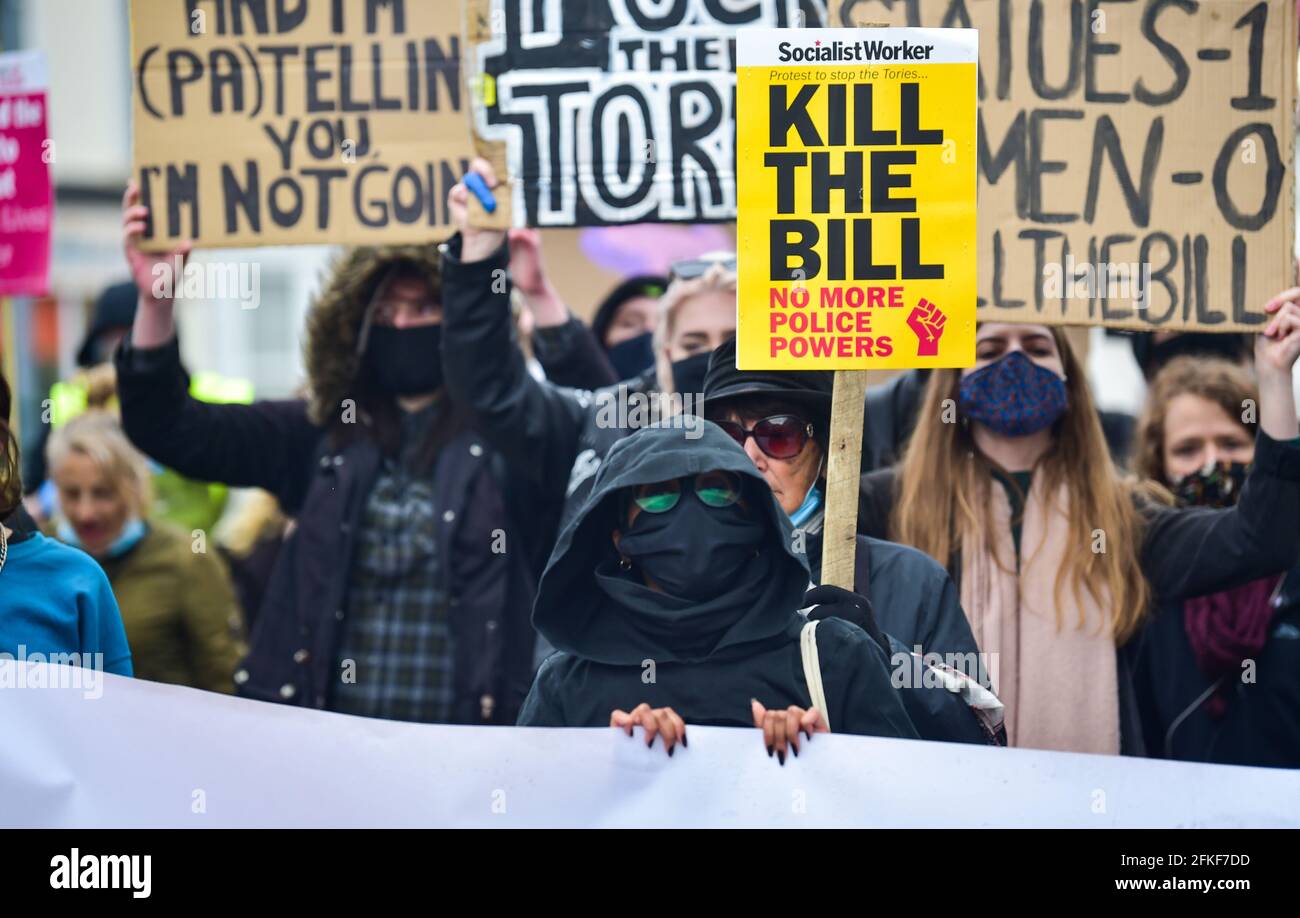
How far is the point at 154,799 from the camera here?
3.34 metres

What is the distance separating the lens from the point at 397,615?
4.86 m

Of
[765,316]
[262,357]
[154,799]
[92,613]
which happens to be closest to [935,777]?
[765,316]

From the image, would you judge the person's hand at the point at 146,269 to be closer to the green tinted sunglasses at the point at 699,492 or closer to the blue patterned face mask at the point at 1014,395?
the green tinted sunglasses at the point at 699,492

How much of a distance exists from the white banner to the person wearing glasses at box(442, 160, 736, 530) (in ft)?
3.09

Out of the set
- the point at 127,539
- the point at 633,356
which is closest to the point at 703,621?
the point at 633,356

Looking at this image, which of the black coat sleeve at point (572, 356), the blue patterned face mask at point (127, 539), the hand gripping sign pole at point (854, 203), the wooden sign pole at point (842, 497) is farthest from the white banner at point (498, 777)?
the blue patterned face mask at point (127, 539)

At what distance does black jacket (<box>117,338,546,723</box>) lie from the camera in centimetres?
471

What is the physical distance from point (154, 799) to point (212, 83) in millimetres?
1939

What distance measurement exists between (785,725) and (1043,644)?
1.19 m

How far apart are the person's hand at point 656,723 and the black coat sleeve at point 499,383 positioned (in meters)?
1.44

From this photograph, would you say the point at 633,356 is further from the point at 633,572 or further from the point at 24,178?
the point at 633,572

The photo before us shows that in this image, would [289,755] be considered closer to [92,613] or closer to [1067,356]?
[92,613]

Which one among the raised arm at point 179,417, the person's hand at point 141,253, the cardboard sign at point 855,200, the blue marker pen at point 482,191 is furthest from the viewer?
the raised arm at point 179,417

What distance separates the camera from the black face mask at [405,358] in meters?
4.95
